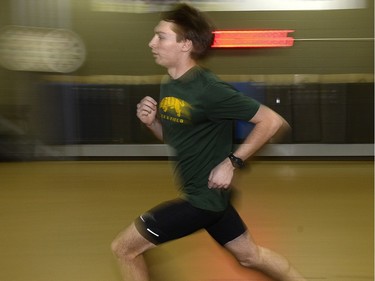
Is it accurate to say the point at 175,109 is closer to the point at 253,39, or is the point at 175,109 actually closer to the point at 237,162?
the point at 237,162

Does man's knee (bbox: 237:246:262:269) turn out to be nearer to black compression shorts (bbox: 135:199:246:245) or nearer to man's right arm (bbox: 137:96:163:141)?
black compression shorts (bbox: 135:199:246:245)

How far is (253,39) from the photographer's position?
796cm

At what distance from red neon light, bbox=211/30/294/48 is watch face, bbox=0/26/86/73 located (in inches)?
74.2

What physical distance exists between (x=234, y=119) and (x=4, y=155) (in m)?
6.27

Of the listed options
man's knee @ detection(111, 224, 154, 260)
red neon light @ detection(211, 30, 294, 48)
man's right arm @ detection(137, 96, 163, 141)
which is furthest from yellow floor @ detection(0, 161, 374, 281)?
red neon light @ detection(211, 30, 294, 48)

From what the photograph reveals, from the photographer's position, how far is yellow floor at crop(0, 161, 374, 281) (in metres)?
3.76

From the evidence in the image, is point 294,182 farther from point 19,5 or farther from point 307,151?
point 19,5

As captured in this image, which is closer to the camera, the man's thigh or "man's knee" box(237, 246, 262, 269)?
the man's thigh

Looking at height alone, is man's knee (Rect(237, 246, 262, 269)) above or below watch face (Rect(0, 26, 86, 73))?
below

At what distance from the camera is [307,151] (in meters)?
8.01

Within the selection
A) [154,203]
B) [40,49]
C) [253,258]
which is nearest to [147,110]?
[253,258]

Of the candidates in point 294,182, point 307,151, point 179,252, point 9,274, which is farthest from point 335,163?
point 9,274

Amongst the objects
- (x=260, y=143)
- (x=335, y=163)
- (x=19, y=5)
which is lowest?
(x=335, y=163)

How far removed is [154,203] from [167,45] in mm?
3241
